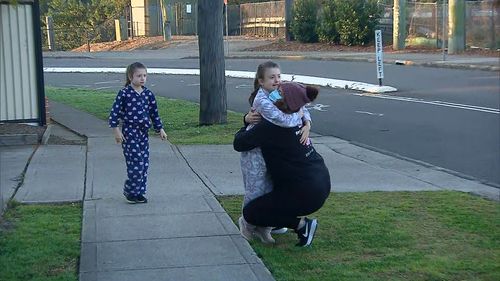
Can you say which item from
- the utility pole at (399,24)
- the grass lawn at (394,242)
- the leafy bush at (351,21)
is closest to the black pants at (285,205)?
the grass lawn at (394,242)

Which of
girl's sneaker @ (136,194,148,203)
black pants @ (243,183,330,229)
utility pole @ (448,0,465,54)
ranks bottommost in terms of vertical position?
girl's sneaker @ (136,194,148,203)

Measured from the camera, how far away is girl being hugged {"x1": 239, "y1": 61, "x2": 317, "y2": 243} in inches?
247

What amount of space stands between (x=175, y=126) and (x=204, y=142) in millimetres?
2277

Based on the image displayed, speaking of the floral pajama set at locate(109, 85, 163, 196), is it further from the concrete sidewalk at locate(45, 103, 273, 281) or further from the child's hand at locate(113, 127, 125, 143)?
the concrete sidewalk at locate(45, 103, 273, 281)

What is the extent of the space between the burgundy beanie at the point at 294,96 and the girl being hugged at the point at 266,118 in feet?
0.14

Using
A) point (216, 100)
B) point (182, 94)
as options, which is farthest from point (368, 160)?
point (182, 94)

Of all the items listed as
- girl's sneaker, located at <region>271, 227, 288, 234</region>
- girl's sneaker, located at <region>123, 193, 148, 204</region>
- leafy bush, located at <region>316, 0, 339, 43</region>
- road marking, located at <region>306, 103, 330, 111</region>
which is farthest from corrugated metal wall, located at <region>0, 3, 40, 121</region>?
leafy bush, located at <region>316, 0, 339, 43</region>

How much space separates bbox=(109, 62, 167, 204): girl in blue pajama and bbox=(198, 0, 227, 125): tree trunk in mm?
7053

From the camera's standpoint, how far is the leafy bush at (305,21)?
4212cm

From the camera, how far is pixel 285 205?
634 centimetres

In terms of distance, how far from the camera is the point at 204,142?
41.8ft

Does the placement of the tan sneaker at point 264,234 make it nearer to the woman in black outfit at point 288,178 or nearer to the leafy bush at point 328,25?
the woman in black outfit at point 288,178

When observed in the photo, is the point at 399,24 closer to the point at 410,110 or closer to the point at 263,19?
the point at 263,19

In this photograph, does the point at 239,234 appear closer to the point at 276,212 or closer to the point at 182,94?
the point at 276,212
